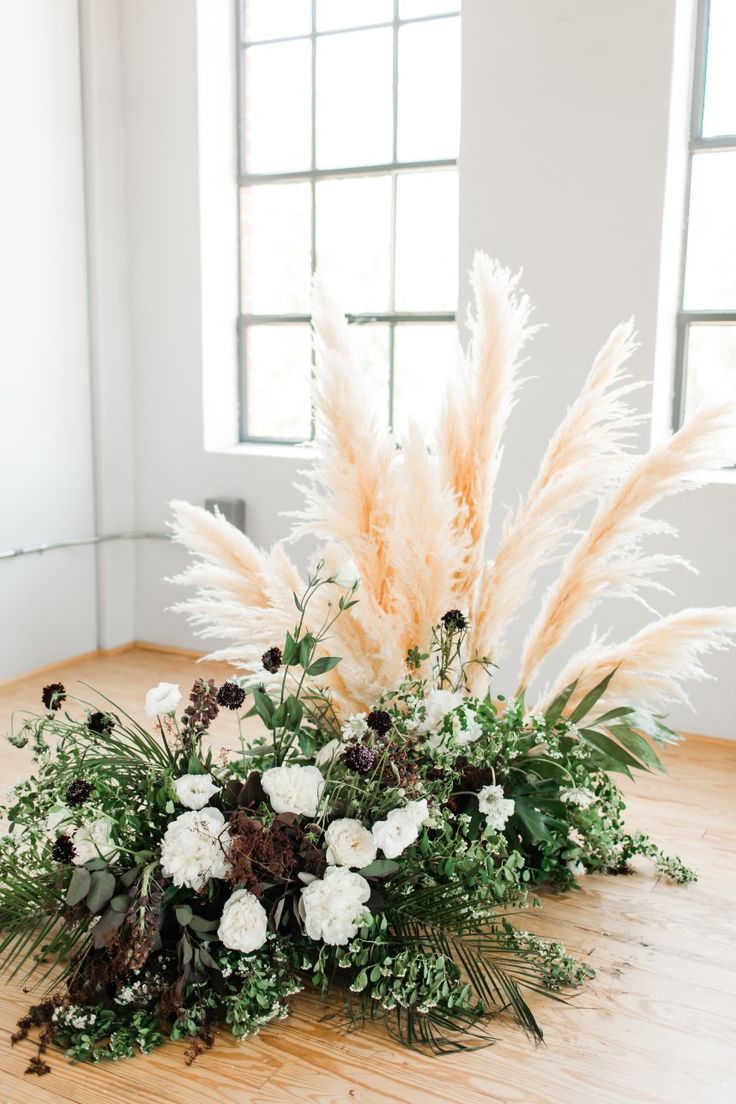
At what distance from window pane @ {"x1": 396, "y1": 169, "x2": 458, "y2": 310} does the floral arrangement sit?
1783mm

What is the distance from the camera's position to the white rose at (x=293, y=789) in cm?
176

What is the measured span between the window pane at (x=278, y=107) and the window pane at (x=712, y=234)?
1419 millimetres

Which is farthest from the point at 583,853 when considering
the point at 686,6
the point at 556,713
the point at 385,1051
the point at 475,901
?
the point at 686,6

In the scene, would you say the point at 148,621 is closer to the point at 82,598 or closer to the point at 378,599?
the point at 82,598

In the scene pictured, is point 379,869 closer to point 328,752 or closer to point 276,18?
point 328,752

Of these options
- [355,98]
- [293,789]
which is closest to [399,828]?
[293,789]

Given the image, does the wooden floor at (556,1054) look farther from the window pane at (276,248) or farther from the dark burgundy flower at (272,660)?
the window pane at (276,248)

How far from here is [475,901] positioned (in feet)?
5.95

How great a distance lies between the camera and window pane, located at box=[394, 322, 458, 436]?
12.4ft

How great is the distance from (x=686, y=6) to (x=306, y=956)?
275 cm

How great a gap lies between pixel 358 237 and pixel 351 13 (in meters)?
0.75

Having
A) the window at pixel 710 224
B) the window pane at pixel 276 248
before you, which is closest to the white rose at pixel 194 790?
the window at pixel 710 224

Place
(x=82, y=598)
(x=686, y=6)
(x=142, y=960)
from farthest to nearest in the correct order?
1. (x=82, y=598)
2. (x=686, y=6)
3. (x=142, y=960)

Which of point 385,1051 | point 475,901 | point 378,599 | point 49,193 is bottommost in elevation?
point 385,1051
